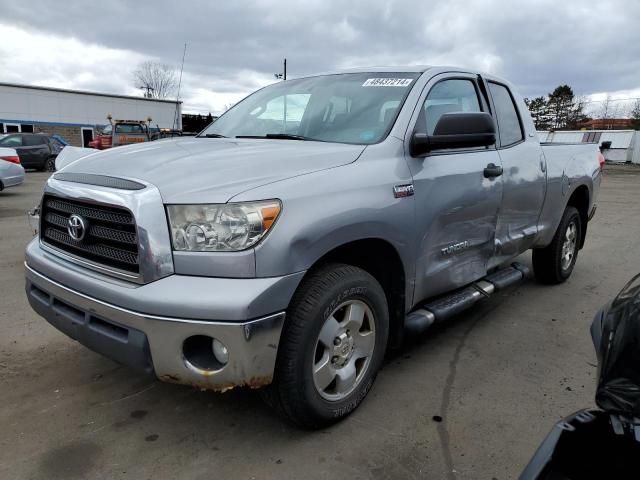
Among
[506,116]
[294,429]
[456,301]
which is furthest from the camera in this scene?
[506,116]

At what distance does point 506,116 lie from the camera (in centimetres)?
413

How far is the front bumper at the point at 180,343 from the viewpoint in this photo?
2.09m

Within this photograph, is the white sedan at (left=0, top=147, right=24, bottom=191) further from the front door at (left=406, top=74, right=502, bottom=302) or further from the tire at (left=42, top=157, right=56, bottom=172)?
the front door at (left=406, top=74, right=502, bottom=302)

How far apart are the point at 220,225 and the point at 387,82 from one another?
173 centimetres

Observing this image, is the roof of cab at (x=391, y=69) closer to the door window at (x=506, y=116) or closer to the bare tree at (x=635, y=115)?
the door window at (x=506, y=116)

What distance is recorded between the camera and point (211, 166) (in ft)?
8.03

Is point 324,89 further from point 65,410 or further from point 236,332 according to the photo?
point 65,410

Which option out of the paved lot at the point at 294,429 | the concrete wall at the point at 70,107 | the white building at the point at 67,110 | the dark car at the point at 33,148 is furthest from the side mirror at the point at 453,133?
the white building at the point at 67,110

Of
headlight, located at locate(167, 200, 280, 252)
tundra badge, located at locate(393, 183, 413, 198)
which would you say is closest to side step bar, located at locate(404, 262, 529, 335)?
tundra badge, located at locate(393, 183, 413, 198)

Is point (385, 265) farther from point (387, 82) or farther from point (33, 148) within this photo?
point (33, 148)

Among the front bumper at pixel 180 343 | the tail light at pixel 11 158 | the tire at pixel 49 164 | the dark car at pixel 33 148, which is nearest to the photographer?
the front bumper at pixel 180 343

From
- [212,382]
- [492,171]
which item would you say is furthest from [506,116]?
[212,382]

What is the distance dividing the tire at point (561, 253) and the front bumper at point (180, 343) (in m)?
3.81

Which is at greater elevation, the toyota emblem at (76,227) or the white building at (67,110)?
the white building at (67,110)
